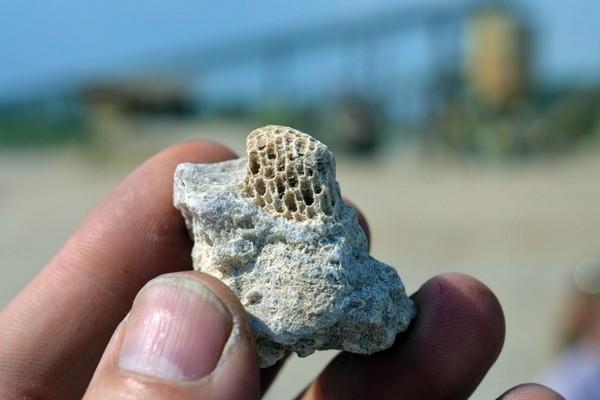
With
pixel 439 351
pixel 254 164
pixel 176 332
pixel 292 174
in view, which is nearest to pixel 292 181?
pixel 292 174

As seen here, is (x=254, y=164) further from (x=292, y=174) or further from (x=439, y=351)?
(x=439, y=351)

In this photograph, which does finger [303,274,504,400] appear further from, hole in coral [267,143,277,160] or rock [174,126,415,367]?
hole in coral [267,143,277,160]

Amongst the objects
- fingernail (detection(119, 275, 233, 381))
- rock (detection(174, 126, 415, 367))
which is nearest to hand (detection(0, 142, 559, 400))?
fingernail (detection(119, 275, 233, 381))

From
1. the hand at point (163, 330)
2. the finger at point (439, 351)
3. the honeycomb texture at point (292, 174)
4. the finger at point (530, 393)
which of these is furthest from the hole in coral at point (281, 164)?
the finger at point (530, 393)

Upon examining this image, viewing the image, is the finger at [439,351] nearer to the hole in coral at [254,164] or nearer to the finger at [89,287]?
the hole in coral at [254,164]

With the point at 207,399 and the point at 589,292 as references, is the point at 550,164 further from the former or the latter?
the point at 207,399

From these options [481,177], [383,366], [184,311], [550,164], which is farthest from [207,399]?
[550,164]
